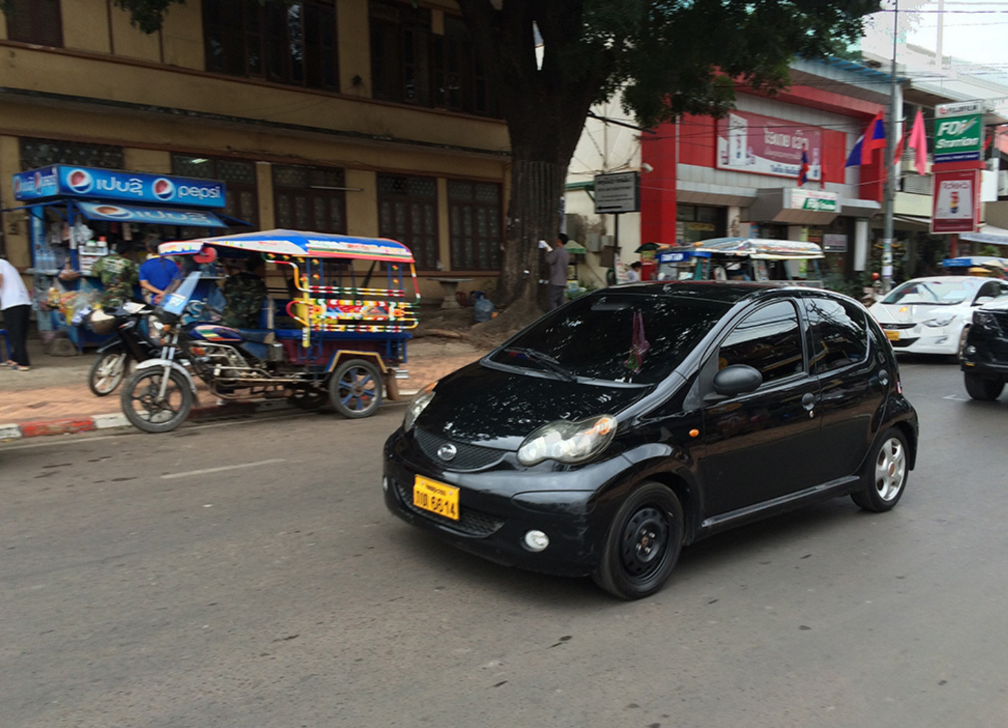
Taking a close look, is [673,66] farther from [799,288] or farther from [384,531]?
[384,531]

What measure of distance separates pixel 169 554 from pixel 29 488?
7.39 ft

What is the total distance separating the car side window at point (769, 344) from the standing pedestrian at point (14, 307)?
9.22 meters

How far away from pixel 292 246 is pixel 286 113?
30.8 ft

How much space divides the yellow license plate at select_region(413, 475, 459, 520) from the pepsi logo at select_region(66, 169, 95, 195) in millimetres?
10124

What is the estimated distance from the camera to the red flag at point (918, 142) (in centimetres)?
2670

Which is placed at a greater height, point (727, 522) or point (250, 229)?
point (250, 229)

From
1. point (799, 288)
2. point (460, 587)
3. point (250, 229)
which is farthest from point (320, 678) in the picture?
point (250, 229)

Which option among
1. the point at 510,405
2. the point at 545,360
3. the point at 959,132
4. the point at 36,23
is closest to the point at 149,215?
the point at 36,23

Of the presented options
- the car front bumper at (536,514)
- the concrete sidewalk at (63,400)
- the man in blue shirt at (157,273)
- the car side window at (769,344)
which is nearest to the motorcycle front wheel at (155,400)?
the concrete sidewalk at (63,400)

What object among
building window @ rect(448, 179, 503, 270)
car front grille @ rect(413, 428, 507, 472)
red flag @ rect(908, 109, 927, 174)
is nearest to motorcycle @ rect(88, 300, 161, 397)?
car front grille @ rect(413, 428, 507, 472)

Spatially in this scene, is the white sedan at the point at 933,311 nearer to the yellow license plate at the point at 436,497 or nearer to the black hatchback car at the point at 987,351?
the black hatchback car at the point at 987,351

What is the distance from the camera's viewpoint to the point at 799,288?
5.19 meters

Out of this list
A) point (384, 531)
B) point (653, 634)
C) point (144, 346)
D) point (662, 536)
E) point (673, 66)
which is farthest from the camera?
point (673, 66)

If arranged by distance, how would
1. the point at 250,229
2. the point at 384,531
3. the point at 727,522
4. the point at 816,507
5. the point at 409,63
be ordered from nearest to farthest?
1. the point at 727,522
2. the point at 384,531
3. the point at 816,507
4. the point at 250,229
5. the point at 409,63
